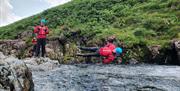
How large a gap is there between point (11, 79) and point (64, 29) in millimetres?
28556

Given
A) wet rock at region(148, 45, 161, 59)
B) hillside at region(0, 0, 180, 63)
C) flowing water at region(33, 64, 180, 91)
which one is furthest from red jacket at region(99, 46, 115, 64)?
flowing water at region(33, 64, 180, 91)

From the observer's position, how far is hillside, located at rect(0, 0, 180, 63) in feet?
107

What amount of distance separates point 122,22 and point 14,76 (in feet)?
93.3

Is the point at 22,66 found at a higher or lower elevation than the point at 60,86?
higher

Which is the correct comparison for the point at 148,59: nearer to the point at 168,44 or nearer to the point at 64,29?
the point at 168,44

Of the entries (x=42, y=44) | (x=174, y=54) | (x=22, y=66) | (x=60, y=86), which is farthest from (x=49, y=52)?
(x=22, y=66)

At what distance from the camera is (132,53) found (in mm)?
30766

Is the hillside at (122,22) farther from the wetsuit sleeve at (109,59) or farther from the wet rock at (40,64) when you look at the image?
the wet rock at (40,64)

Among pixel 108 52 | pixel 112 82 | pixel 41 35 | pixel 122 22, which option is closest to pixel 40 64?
pixel 41 35

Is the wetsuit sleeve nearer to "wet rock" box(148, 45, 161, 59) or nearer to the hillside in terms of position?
the hillside

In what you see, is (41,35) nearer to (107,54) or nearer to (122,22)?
(107,54)

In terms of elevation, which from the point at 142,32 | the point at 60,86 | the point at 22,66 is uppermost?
the point at 142,32

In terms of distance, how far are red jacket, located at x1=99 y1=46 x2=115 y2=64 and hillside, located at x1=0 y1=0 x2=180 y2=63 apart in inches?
121

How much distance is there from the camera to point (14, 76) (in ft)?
41.5
